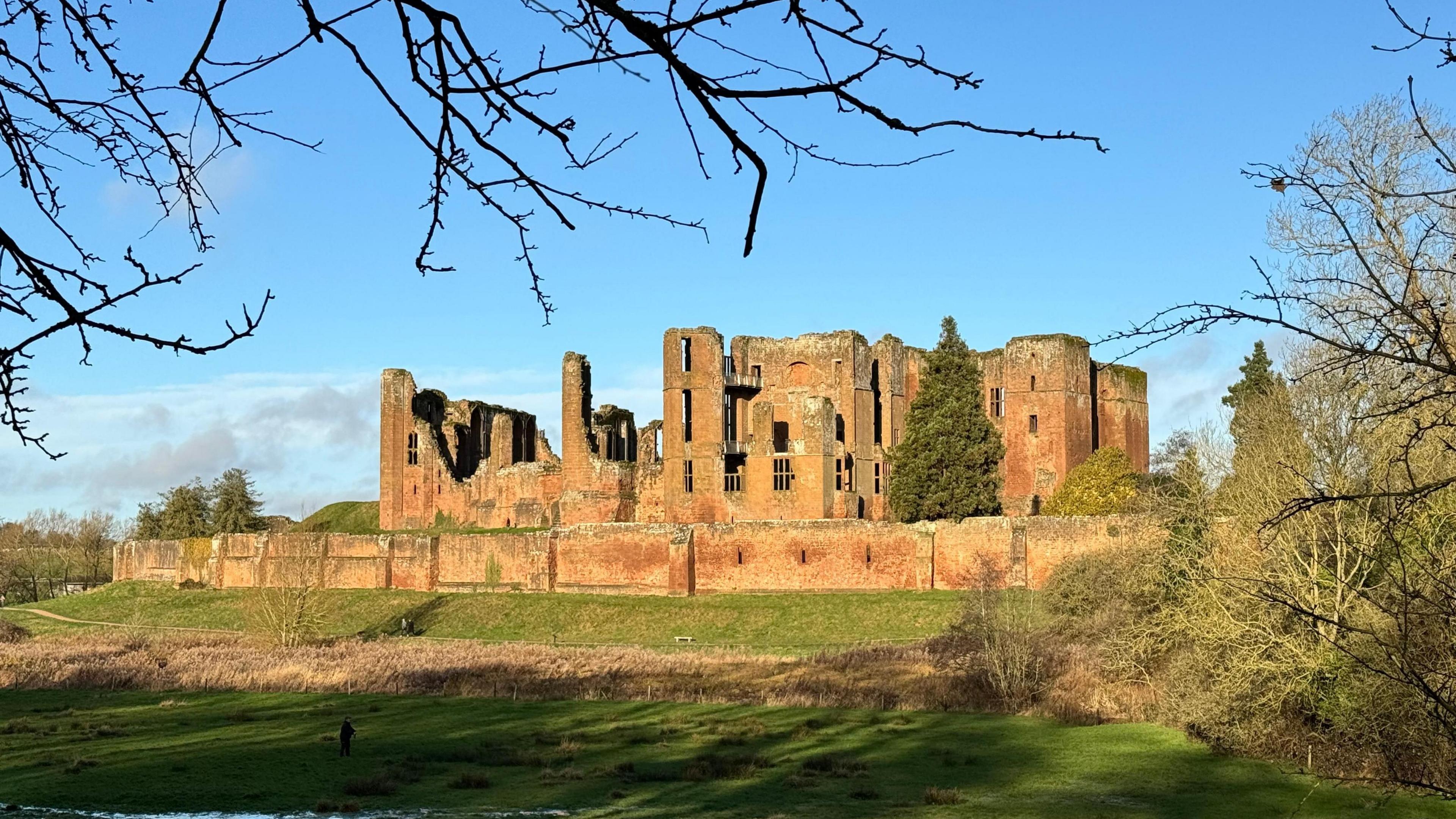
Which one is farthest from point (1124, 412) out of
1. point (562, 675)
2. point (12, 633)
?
point (12, 633)

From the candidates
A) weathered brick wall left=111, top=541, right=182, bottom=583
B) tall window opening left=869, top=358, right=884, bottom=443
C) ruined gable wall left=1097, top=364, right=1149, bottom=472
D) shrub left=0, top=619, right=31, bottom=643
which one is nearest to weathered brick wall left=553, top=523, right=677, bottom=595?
tall window opening left=869, top=358, right=884, bottom=443

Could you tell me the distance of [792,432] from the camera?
54625 millimetres

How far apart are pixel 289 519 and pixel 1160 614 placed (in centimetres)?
5447

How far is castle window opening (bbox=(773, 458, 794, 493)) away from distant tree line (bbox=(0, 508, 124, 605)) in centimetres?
3495

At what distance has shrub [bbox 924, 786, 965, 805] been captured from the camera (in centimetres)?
2002

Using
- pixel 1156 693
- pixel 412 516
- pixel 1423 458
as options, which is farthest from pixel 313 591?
pixel 1423 458

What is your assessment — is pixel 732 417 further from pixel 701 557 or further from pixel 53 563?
pixel 53 563

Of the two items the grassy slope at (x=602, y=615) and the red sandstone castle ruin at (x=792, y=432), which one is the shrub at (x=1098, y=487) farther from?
the grassy slope at (x=602, y=615)

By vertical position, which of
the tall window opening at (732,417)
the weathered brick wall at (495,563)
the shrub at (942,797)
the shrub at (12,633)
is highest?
the tall window opening at (732,417)

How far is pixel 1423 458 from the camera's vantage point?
20.3 meters

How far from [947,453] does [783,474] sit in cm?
590

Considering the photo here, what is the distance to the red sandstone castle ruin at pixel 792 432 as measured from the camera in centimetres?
5425

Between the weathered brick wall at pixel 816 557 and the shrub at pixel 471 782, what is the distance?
2718 cm

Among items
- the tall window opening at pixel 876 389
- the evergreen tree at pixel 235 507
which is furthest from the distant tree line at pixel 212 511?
the tall window opening at pixel 876 389
